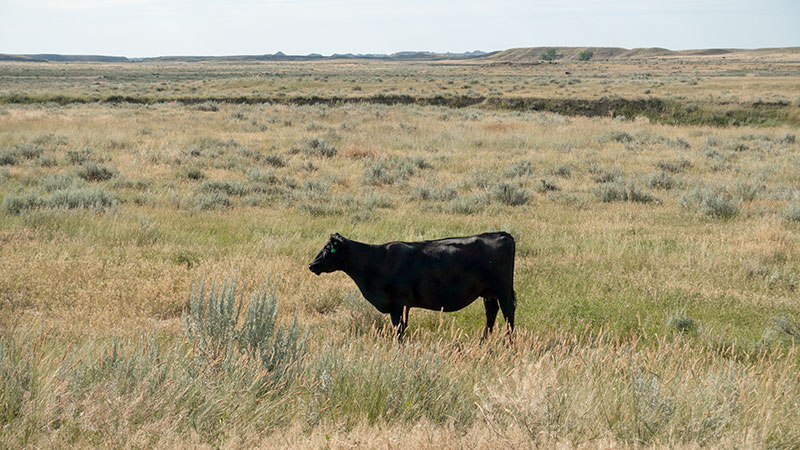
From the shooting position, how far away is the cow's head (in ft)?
19.4

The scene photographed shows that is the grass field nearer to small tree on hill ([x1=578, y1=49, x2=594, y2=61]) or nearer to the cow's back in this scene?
the cow's back

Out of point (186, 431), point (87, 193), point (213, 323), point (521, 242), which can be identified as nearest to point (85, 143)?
point (87, 193)

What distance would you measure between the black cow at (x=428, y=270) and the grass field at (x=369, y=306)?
376mm

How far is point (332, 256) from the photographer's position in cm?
595

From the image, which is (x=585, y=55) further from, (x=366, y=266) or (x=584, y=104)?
(x=366, y=266)

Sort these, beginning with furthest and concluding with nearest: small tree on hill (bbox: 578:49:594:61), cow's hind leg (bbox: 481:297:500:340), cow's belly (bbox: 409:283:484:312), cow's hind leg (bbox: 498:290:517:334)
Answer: small tree on hill (bbox: 578:49:594:61)
cow's hind leg (bbox: 481:297:500:340)
cow's hind leg (bbox: 498:290:517:334)
cow's belly (bbox: 409:283:484:312)

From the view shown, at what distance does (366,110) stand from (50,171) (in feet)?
73.9

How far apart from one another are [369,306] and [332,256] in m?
Answer: 1.19

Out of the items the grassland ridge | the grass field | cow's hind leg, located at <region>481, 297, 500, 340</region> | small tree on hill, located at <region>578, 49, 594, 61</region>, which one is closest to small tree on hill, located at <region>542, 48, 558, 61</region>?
small tree on hill, located at <region>578, 49, 594, 61</region>

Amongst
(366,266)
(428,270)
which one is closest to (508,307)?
(428,270)

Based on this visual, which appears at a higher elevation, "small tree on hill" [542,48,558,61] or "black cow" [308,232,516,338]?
"small tree on hill" [542,48,558,61]

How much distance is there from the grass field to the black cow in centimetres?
38

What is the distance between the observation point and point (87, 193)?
12273 mm

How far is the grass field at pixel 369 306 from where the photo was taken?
3613 millimetres
